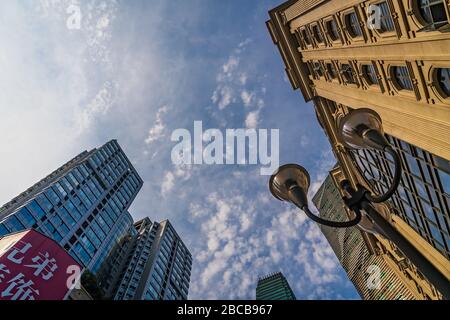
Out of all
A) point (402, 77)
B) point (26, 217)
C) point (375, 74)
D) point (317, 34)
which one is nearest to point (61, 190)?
point (26, 217)

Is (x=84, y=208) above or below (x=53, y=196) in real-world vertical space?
below

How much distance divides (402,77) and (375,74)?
2.67 meters

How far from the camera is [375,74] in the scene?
17.8m

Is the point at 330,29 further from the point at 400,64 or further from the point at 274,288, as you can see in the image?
the point at 274,288

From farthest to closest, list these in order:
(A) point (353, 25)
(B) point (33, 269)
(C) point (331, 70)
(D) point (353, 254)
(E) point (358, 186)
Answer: (D) point (353, 254) → (B) point (33, 269) → (C) point (331, 70) → (A) point (353, 25) → (E) point (358, 186)

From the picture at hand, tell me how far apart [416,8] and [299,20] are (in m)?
15.9

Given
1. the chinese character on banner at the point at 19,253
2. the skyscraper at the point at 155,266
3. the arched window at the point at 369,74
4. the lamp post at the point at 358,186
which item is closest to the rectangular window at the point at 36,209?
the skyscraper at the point at 155,266

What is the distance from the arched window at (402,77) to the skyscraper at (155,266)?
209ft

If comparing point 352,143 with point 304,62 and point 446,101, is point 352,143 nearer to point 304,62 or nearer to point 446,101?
point 446,101

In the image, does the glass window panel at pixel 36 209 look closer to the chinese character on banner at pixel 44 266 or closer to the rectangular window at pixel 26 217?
the rectangular window at pixel 26 217

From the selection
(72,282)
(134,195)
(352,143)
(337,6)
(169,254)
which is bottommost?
(169,254)

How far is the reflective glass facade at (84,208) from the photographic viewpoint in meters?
54.3

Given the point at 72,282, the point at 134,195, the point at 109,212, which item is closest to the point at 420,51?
the point at 72,282

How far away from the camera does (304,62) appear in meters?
30.5
